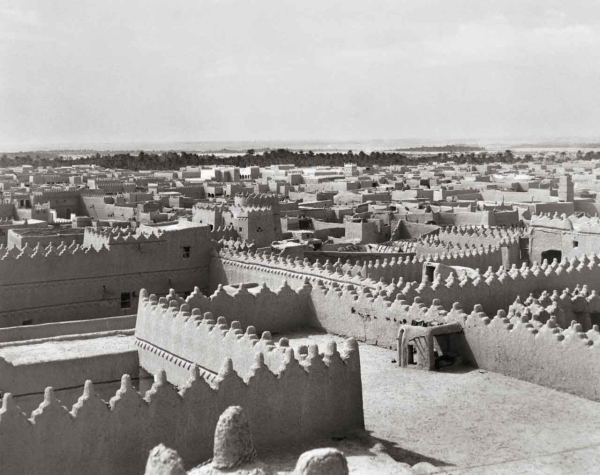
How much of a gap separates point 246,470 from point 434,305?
1071 centimetres

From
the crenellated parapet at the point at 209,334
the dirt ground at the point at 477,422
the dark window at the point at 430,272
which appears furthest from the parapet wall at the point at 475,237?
the dirt ground at the point at 477,422

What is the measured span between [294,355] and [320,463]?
21.6 feet

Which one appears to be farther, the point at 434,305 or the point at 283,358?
the point at 434,305

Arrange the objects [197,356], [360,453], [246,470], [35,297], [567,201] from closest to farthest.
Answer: [246,470], [360,453], [197,356], [35,297], [567,201]

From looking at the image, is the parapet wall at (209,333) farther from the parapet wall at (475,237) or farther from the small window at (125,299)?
the parapet wall at (475,237)

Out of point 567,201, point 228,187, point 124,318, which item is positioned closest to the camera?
point 124,318

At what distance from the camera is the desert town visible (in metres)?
12.1

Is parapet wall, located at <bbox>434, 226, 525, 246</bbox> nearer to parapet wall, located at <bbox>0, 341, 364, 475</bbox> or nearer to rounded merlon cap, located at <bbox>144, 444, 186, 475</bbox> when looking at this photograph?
parapet wall, located at <bbox>0, 341, 364, 475</bbox>

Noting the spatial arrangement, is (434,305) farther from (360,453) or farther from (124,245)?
(124,245)

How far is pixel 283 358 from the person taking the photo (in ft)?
46.0

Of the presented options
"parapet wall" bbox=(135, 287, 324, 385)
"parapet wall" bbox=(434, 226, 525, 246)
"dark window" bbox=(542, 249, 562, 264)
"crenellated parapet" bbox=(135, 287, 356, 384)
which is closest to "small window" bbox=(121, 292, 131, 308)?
"parapet wall" bbox=(135, 287, 324, 385)

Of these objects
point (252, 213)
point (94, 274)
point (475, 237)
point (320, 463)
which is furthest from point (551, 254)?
point (320, 463)

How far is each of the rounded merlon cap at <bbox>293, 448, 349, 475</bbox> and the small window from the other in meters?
19.0

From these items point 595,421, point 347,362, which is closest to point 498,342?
point 595,421
